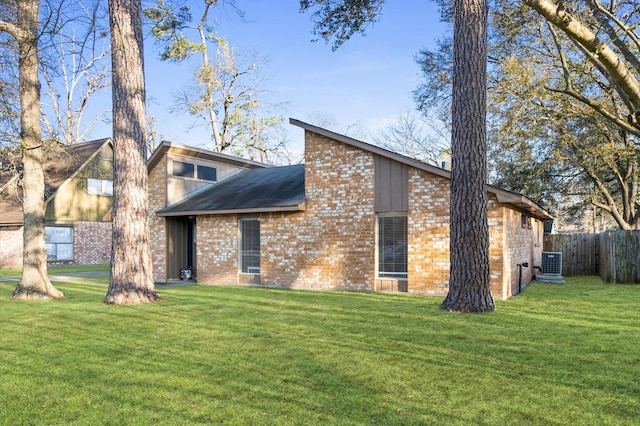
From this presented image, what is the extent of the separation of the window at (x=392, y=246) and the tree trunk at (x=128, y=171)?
5.45 meters

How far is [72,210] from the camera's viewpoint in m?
23.9

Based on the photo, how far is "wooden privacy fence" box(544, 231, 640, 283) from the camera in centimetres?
1462

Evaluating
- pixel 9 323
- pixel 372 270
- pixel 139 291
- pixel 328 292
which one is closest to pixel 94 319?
pixel 9 323

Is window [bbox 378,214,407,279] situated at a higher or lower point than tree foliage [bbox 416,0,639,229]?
lower

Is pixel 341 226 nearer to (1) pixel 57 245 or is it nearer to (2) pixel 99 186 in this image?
(1) pixel 57 245

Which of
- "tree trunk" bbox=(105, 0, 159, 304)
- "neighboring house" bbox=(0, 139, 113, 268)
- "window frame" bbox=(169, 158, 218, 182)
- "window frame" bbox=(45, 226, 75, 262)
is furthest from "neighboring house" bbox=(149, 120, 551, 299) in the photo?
"window frame" bbox=(45, 226, 75, 262)

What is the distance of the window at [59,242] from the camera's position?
22758 mm

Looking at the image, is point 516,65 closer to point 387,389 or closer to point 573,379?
point 573,379

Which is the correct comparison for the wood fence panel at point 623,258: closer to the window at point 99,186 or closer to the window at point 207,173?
the window at point 207,173

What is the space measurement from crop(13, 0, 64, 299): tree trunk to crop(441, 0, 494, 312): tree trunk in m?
8.95

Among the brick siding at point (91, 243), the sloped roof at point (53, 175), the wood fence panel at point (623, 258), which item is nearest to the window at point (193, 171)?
the sloped roof at point (53, 175)

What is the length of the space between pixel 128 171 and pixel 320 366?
703 centimetres

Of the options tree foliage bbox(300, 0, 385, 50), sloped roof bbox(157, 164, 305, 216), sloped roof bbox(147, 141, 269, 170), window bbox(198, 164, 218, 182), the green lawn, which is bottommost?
the green lawn

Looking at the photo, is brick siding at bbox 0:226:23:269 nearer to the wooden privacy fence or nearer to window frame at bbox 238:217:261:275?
window frame at bbox 238:217:261:275
